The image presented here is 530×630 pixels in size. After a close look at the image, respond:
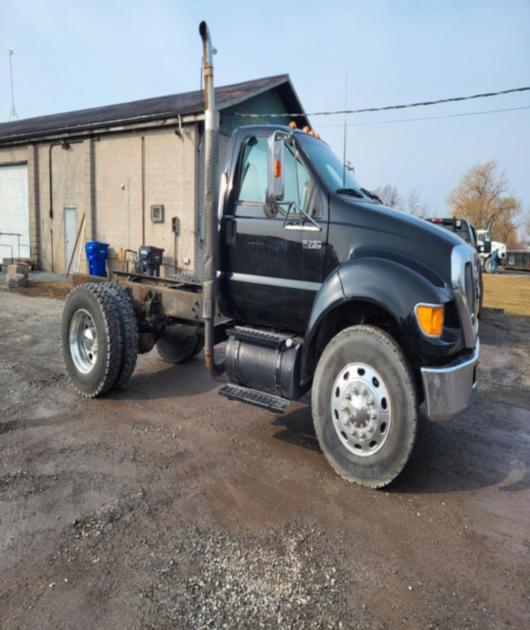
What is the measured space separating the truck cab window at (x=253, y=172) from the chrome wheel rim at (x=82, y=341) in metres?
2.37

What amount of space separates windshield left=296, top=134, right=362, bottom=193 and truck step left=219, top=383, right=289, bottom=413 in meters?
1.87

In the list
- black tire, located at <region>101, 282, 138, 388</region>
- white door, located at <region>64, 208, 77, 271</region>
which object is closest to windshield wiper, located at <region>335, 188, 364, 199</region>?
black tire, located at <region>101, 282, 138, 388</region>

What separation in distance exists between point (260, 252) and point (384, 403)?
5.77 feet

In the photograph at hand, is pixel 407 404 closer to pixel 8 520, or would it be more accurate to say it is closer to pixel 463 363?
pixel 463 363

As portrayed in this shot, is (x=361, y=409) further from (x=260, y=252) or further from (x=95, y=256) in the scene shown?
(x=95, y=256)

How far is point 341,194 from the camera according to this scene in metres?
4.12

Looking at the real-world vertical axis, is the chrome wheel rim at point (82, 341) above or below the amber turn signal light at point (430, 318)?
below

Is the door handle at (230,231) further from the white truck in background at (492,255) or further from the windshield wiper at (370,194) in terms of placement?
the white truck in background at (492,255)

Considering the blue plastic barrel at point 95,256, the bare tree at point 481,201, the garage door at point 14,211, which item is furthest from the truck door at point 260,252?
the bare tree at point 481,201

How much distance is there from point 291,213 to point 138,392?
291 centimetres

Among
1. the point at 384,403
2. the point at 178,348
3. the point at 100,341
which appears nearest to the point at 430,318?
the point at 384,403

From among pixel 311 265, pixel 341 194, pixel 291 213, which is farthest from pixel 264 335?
pixel 341 194

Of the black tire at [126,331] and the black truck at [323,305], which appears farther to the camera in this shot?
the black tire at [126,331]

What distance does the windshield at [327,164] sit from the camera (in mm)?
4164
